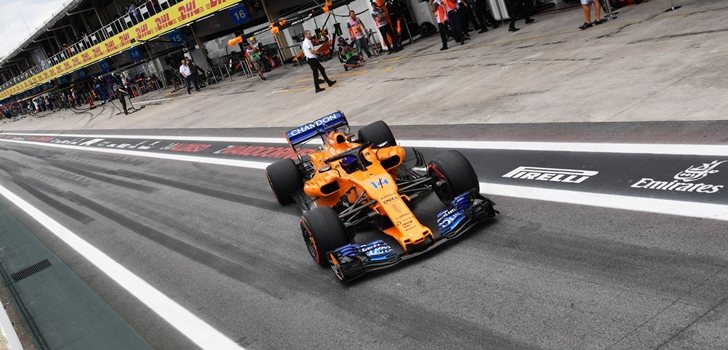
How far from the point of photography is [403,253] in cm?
593

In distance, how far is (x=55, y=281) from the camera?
8906 millimetres

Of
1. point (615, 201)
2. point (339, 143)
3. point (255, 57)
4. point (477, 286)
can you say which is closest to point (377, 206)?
point (477, 286)

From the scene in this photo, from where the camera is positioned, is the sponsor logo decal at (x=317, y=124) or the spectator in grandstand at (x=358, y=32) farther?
the spectator in grandstand at (x=358, y=32)

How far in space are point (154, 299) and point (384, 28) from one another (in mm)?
16433

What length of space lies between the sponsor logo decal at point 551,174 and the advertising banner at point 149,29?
71.0 ft

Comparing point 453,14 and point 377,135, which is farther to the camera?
point 453,14

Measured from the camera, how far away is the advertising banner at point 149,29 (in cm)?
2916

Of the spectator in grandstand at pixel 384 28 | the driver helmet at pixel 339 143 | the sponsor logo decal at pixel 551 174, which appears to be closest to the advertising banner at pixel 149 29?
the spectator in grandstand at pixel 384 28

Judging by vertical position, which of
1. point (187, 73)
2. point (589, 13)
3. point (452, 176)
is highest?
point (187, 73)

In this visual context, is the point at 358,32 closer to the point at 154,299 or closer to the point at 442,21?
the point at 442,21

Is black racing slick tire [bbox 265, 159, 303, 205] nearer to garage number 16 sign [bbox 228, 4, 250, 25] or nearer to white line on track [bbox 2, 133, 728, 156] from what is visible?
white line on track [bbox 2, 133, 728, 156]

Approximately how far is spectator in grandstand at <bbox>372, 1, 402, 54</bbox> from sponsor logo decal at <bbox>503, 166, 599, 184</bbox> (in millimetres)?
14623

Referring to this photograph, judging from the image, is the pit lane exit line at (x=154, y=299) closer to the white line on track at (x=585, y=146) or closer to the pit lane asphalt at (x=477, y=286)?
the pit lane asphalt at (x=477, y=286)

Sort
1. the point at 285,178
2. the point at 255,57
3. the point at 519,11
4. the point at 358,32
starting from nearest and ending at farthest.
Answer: the point at 285,178 → the point at 519,11 → the point at 358,32 → the point at 255,57
